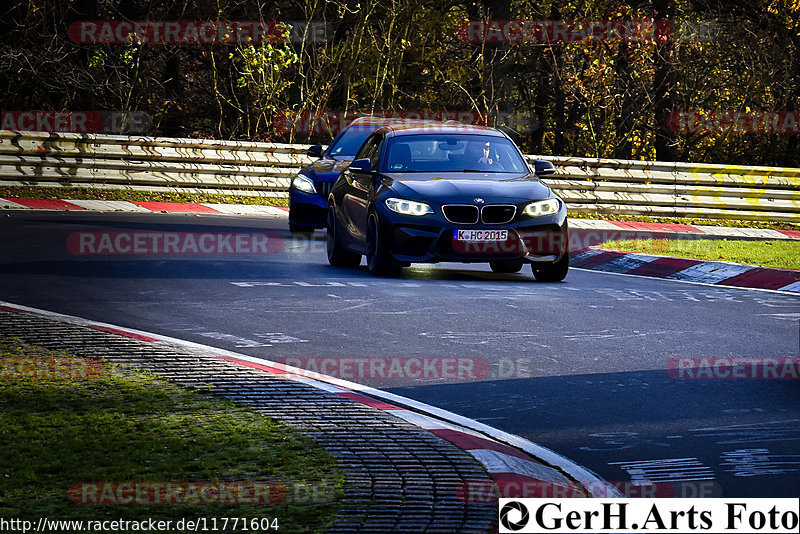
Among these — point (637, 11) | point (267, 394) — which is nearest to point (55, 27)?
point (637, 11)

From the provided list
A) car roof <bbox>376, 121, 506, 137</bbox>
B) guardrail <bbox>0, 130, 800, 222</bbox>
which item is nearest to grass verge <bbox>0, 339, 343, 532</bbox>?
car roof <bbox>376, 121, 506, 137</bbox>

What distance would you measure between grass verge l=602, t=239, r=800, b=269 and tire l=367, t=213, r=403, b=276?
13.7ft

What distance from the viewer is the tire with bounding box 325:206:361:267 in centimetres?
1541

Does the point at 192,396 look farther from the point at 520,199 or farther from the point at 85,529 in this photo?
the point at 520,199

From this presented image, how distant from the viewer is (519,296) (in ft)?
42.5

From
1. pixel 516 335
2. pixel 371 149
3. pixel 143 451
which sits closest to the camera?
pixel 143 451

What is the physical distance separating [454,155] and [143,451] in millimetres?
9427

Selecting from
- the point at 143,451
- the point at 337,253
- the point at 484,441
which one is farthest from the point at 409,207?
the point at 143,451

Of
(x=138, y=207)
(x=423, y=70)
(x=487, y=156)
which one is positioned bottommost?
(x=138, y=207)

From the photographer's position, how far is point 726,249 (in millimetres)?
18062

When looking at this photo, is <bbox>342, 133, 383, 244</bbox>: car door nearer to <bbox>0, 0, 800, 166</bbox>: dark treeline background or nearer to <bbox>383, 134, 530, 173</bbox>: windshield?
<bbox>383, 134, 530, 173</bbox>: windshield

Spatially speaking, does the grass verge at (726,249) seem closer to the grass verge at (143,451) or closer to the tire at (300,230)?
the tire at (300,230)

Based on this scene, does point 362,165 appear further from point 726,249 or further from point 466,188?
point 726,249

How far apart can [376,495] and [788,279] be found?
389 inches
